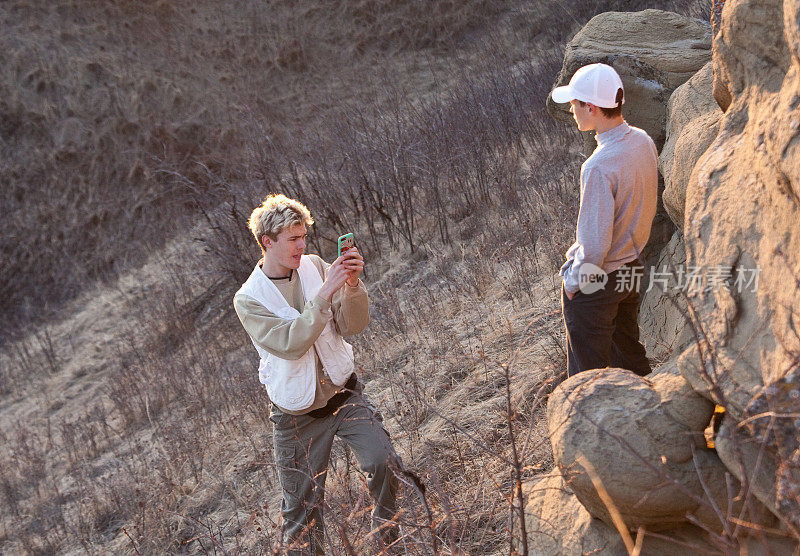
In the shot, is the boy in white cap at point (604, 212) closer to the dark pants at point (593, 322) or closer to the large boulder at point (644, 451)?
the dark pants at point (593, 322)

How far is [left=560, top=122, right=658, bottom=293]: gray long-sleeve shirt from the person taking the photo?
3.10 m

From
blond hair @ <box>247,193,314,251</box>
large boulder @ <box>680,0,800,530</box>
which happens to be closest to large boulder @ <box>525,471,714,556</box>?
large boulder @ <box>680,0,800,530</box>

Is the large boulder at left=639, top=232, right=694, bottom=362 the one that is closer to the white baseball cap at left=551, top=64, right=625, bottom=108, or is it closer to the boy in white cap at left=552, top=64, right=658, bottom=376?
the boy in white cap at left=552, top=64, right=658, bottom=376

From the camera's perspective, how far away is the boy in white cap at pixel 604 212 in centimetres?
311

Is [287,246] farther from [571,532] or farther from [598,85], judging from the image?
[571,532]

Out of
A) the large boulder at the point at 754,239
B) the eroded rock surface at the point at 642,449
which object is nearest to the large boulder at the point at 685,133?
the large boulder at the point at 754,239

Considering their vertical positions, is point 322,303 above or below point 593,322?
above

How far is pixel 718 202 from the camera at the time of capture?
8.61 ft

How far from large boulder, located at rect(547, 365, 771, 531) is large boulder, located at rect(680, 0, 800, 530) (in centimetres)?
13

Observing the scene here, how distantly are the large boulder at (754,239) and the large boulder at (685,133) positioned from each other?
21.7 inches

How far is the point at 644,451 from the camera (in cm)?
241

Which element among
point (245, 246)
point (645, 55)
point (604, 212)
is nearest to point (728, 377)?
point (604, 212)

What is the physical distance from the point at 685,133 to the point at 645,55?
1.46 m

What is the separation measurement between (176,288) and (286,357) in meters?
8.27
